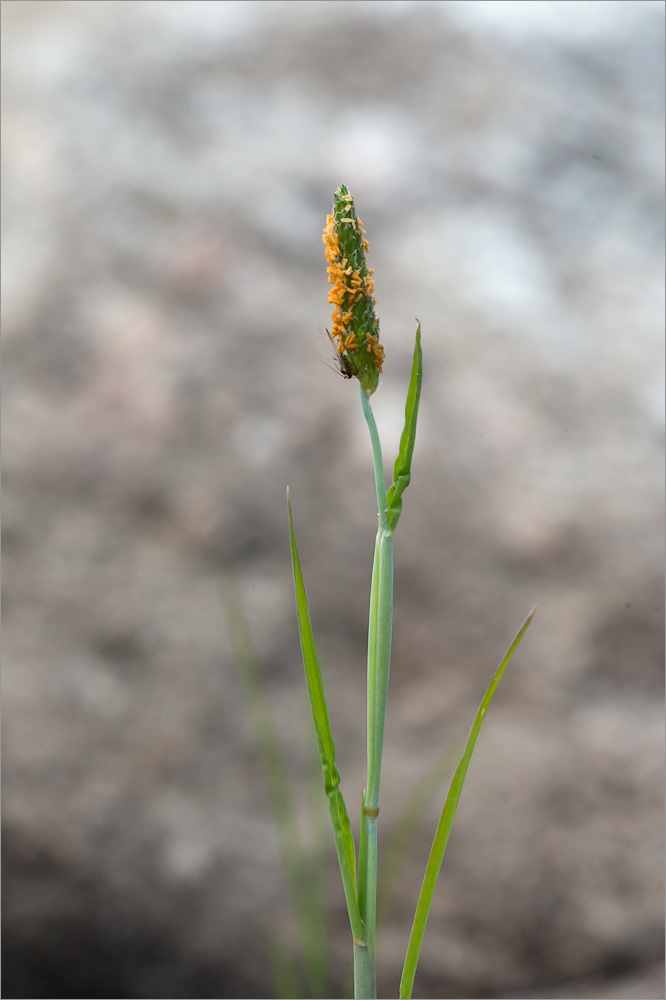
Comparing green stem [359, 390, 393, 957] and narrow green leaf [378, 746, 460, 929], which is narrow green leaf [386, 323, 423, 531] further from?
narrow green leaf [378, 746, 460, 929]

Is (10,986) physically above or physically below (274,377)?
below

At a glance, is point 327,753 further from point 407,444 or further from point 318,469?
point 318,469

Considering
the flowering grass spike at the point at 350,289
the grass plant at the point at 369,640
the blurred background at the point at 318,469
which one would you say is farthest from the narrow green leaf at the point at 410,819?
the flowering grass spike at the point at 350,289

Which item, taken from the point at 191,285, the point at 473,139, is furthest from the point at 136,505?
the point at 473,139

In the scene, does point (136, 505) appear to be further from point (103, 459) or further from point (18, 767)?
point (18, 767)

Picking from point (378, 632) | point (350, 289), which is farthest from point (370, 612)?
point (350, 289)

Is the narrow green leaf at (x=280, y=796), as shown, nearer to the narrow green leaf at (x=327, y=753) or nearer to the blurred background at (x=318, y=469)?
the blurred background at (x=318, y=469)
